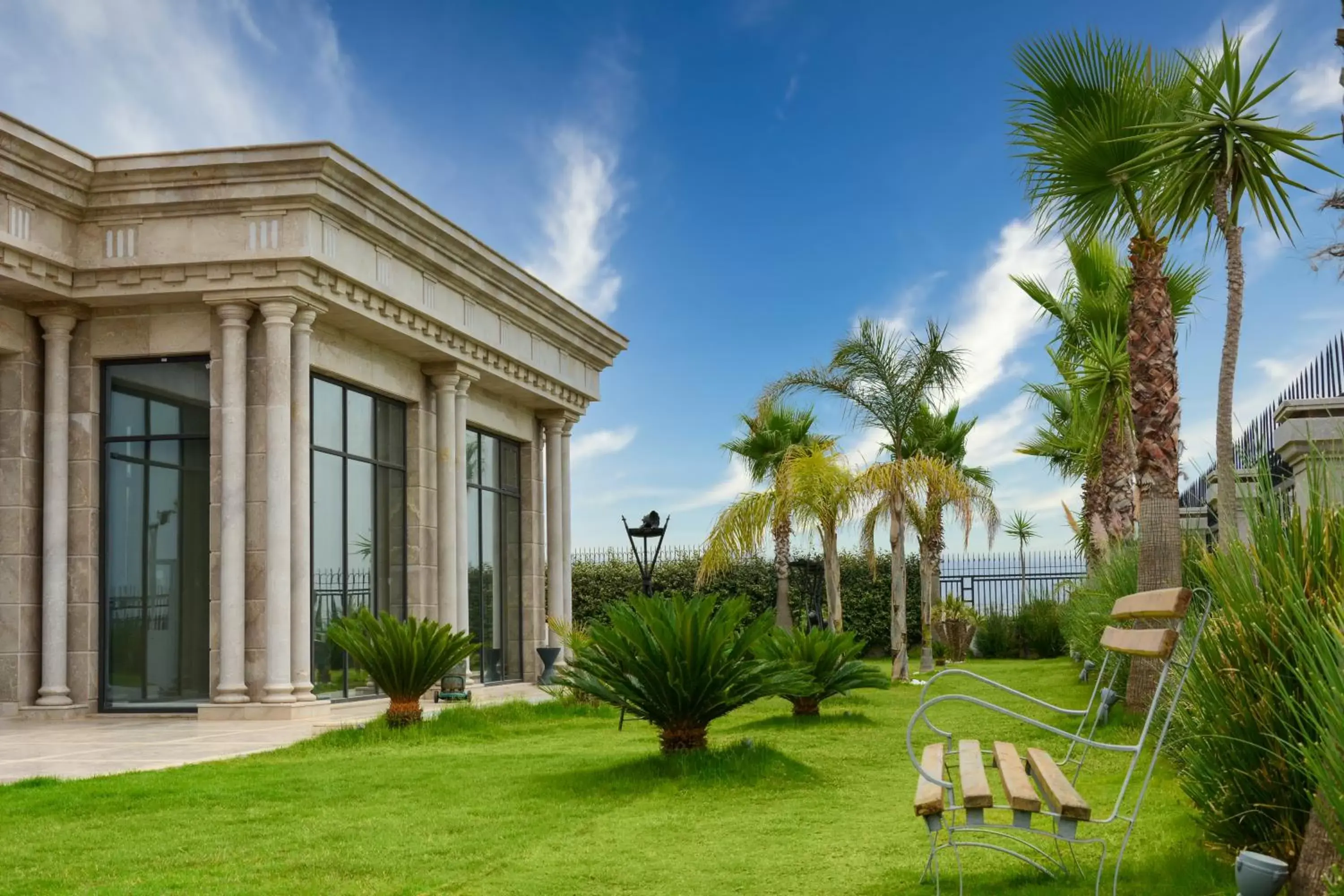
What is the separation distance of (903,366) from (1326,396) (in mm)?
10764

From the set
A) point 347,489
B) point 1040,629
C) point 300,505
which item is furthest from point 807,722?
point 1040,629

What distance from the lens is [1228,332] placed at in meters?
12.2

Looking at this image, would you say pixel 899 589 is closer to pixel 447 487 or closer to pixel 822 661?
pixel 447 487

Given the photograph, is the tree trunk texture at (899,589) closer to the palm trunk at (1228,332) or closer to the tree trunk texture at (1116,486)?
the tree trunk texture at (1116,486)

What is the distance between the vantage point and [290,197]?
1584 centimetres

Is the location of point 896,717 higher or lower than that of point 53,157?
lower

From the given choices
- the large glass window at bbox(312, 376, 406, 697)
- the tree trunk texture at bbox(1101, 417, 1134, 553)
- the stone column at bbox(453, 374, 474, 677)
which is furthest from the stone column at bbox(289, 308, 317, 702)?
the tree trunk texture at bbox(1101, 417, 1134, 553)

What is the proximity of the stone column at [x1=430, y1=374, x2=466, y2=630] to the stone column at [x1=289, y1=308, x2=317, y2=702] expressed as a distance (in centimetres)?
369

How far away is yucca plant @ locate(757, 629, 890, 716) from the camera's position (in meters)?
13.7

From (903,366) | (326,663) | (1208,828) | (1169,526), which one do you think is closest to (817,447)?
(903,366)

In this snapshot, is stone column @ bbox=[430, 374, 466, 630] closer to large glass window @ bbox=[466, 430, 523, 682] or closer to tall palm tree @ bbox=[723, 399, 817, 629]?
large glass window @ bbox=[466, 430, 523, 682]

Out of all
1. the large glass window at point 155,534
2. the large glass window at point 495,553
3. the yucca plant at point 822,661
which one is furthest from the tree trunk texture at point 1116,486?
the large glass window at point 155,534

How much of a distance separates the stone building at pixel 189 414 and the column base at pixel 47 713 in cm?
4

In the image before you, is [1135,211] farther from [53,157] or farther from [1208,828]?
[53,157]
